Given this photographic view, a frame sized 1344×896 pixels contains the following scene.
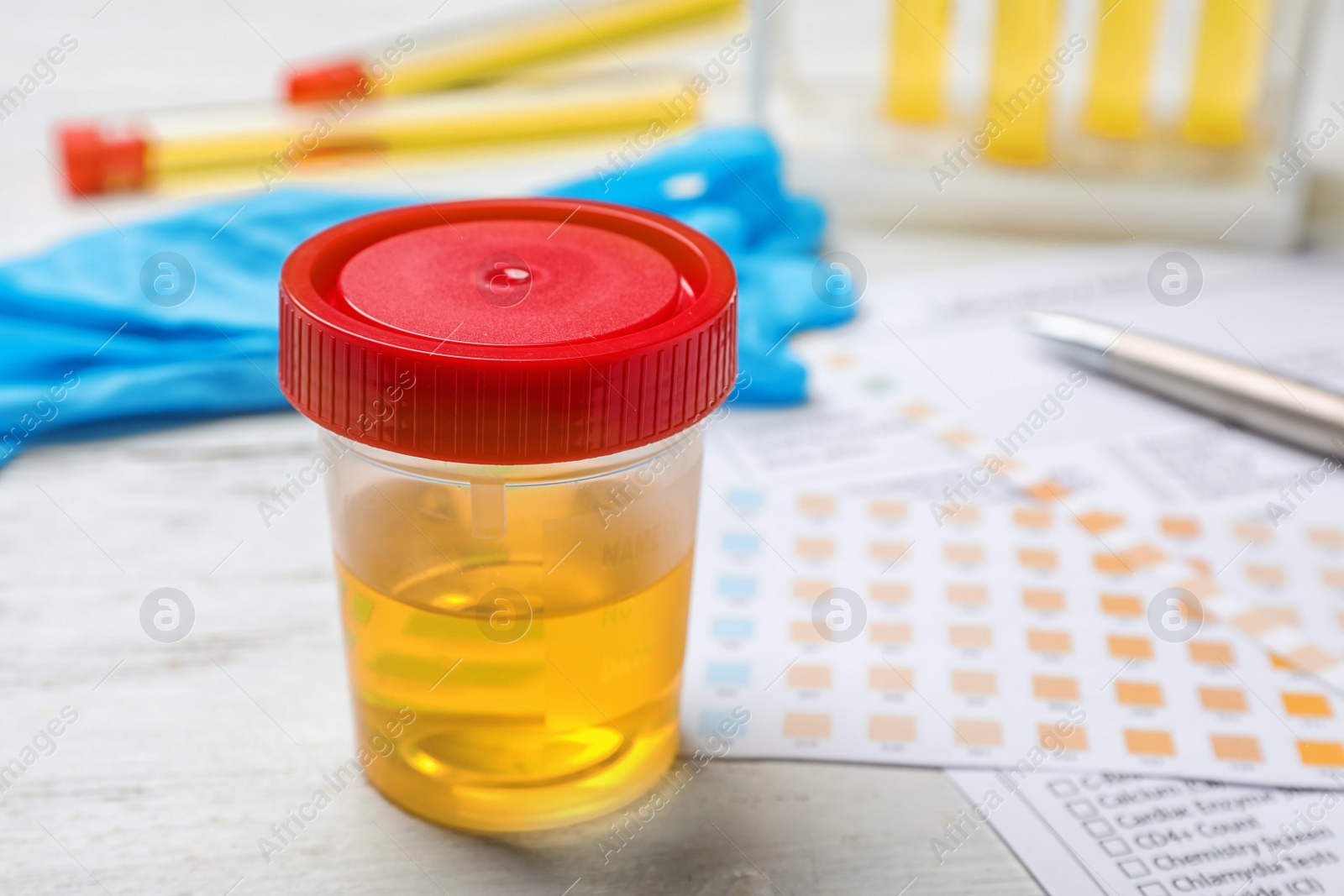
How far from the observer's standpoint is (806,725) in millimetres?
460

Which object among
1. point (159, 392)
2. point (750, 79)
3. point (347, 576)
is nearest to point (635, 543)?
point (347, 576)

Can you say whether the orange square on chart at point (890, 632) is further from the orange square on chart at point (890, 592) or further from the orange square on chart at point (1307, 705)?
the orange square on chart at point (1307, 705)

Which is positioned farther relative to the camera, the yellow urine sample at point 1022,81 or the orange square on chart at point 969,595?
the yellow urine sample at point 1022,81

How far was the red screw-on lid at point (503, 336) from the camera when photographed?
330 millimetres

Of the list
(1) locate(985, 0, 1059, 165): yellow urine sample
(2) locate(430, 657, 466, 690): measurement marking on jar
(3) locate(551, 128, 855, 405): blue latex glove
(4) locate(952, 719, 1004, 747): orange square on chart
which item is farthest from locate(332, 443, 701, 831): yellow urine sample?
(1) locate(985, 0, 1059, 165): yellow urine sample

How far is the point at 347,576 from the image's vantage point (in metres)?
0.40

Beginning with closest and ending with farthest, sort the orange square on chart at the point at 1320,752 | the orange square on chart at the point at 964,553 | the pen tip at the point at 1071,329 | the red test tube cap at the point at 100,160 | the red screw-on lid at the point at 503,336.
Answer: the red screw-on lid at the point at 503,336, the orange square on chart at the point at 1320,752, the orange square on chart at the point at 964,553, the pen tip at the point at 1071,329, the red test tube cap at the point at 100,160

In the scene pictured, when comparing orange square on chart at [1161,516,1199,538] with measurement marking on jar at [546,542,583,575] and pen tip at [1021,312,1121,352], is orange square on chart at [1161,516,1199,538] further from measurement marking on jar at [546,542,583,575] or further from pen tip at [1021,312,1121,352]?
measurement marking on jar at [546,542,583,575]

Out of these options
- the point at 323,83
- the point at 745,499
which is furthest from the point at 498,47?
the point at 745,499

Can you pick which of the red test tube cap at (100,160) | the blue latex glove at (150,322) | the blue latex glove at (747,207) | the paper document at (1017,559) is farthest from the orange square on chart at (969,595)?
the red test tube cap at (100,160)

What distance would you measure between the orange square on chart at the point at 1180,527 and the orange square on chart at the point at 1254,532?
16mm

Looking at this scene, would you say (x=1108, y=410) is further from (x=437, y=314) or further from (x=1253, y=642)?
(x=437, y=314)

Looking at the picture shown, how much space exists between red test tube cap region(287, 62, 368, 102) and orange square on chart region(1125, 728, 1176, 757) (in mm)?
682

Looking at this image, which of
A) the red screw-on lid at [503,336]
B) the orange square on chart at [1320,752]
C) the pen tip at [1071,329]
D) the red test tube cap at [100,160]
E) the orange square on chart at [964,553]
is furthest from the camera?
the red test tube cap at [100,160]
